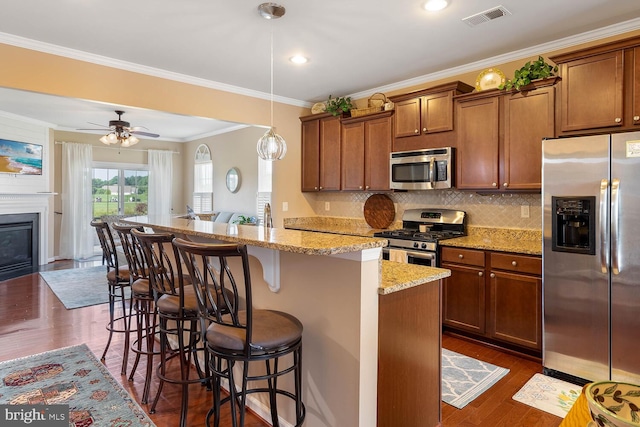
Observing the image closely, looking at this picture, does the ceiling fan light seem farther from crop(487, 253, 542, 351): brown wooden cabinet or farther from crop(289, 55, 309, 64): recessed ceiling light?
crop(487, 253, 542, 351): brown wooden cabinet

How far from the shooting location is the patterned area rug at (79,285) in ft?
15.4

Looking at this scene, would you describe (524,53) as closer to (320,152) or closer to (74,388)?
(320,152)

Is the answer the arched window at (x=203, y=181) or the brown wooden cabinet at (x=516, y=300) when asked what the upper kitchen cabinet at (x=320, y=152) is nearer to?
the brown wooden cabinet at (x=516, y=300)

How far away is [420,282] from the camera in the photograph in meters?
1.85

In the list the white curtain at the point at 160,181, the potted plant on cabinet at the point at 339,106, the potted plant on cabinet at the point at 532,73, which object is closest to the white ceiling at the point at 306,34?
the potted plant on cabinet at the point at 532,73

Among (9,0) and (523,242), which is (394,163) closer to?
(523,242)

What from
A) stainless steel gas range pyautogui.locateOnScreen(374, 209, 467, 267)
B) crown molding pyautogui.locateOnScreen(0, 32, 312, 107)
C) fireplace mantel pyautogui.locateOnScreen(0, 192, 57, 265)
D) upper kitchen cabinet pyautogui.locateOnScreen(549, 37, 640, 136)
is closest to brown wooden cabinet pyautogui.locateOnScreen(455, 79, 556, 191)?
upper kitchen cabinet pyautogui.locateOnScreen(549, 37, 640, 136)

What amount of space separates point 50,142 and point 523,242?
8207mm

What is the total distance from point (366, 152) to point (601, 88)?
2.40 metres

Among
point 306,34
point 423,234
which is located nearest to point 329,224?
point 423,234

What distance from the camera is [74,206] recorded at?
7.60 metres

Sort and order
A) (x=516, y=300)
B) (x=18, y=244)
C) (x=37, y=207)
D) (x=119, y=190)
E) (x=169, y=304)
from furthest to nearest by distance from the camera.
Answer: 1. (x=119, y=190)
2. (x=37, y=207)
3. (x=18, y=244)
4. (x=516, y=300)
5. (x=169, y=304)

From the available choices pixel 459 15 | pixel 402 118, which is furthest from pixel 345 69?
pixel 459 15

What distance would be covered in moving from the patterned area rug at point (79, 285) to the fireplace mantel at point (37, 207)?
82 cm
